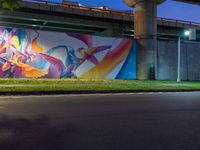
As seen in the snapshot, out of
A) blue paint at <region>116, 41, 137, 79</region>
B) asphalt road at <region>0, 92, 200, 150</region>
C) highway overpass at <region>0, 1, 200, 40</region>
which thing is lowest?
asphalt road at <region>0, 92, 200, 150</region>

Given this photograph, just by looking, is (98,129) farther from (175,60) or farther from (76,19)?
(76,19)

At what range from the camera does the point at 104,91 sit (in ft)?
59.3

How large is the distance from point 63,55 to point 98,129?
937 inches

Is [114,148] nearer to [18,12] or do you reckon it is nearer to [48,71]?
[48,71]

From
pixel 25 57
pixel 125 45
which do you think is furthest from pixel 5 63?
pixel 125 45

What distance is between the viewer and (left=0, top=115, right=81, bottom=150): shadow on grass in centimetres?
574

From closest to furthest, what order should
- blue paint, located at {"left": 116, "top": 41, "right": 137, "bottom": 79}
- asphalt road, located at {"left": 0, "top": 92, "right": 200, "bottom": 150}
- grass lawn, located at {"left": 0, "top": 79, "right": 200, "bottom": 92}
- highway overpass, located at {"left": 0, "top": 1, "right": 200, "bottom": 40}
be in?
1. asphalt road, located at {"left": 0, "top": 92, "right": 200, "bottom": 150}
2. grass lawn, located at {"left": 0, "top": 79, "right": 200, "bottom": 92}
3. blue paint, located at {"left": 116, "top": 41, "right": 137, "bottom": 79}
4. highway overpass, located at {"left": 0, "top": 1, "right": 200, "bottom": 40}

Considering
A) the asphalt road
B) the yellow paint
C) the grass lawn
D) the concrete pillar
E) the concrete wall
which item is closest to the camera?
the asphalt road

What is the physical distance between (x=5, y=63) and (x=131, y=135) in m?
22.9

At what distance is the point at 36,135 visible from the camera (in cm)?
660

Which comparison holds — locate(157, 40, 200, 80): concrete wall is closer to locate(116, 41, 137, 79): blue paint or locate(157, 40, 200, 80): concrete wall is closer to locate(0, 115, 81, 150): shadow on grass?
locate(116, 41, 137, 79): blue paint

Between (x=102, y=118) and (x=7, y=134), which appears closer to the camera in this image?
(x=7, y=134)

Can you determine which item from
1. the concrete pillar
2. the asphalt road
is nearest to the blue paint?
the concrete pillar

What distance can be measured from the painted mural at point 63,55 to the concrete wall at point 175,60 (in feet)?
12.4
